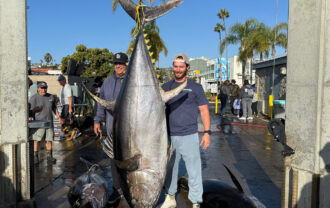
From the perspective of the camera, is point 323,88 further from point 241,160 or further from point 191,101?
point 241,160

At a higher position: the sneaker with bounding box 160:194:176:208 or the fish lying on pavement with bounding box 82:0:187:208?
the fish lying on pavement with bounding box 82:0:187:208

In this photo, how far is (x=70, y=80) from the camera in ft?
43.0

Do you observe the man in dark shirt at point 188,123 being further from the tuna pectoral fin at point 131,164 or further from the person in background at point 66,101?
the person in background at point 66,101

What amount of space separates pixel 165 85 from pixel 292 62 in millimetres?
1308

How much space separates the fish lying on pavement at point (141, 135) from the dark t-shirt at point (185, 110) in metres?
0.56

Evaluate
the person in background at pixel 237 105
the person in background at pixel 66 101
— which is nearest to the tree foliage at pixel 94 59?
the person in background at pixel 237 105

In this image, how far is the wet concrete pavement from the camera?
11.8 ft

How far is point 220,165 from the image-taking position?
500 cm

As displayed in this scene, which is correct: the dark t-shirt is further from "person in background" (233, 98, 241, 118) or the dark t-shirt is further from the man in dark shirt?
"person in background" (233, 98, 241, 118)

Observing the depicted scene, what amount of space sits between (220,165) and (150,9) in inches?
128

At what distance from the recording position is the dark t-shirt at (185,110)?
2955 millimetres

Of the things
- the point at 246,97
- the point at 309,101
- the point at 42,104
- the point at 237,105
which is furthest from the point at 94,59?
the point at 309,101

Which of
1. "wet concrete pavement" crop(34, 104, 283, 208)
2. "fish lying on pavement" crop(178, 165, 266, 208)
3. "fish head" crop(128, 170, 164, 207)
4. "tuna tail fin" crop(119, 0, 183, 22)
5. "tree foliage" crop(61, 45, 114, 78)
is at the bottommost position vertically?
"wet concrete pavement" crop(34, 104, 283, 208)

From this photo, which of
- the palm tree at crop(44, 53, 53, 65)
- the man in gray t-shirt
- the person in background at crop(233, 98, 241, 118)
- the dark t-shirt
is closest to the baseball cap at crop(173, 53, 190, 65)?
the dark t-shirt
